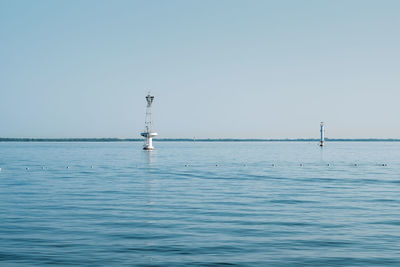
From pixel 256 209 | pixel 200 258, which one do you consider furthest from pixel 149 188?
pixel 200 258

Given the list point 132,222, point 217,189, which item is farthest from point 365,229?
point 217,189

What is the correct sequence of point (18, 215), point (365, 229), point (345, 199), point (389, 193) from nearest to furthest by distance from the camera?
point (365, 229) < point (18, 215) < point (345, 199) < point (389, 193)

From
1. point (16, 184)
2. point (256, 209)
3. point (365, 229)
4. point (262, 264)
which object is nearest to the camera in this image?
point (262, 264)

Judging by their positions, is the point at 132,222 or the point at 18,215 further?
the point at 18,215

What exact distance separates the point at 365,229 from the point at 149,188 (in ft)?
79.9

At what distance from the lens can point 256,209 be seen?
97.7 feet

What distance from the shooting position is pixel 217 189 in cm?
4303

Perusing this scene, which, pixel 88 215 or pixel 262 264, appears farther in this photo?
pixel 88 215

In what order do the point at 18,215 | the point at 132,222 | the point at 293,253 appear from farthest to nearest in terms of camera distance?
1. the point at 18,215
2. the point at 132,222
3. the point at 293,253

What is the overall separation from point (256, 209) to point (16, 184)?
2739 centimetres

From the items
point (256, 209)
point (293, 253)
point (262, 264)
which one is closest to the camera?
point (262, 264)

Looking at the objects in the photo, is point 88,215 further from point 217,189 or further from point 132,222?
point 217,189

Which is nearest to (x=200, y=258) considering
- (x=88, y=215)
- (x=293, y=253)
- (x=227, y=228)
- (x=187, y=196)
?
(x=293, y=253)

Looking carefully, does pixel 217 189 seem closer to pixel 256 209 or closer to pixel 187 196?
pixel 187 196
